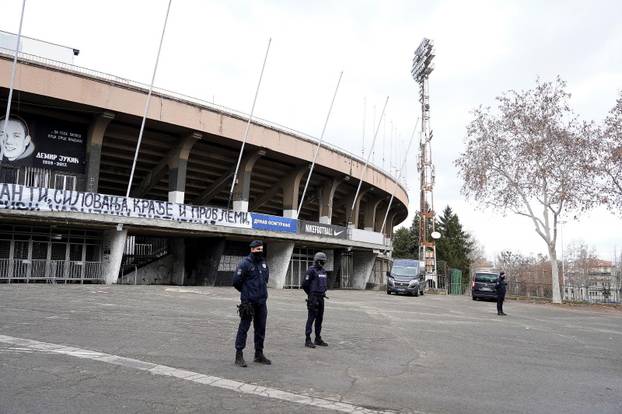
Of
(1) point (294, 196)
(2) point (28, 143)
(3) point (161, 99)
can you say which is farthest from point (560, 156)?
(2) point (28, 143)

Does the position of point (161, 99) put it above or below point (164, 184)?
above

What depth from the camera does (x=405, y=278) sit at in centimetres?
3209

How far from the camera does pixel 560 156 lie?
30.8 meters

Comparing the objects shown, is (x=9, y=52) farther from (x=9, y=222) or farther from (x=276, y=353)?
(x=276, y=353)

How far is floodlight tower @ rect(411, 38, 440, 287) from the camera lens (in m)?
49.4

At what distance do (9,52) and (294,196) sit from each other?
64.0 feet

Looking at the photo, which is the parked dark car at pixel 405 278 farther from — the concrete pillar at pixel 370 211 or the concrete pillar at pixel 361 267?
the concrete pillar at pixel 370 211

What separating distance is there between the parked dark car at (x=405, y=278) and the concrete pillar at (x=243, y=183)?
10.4 metres

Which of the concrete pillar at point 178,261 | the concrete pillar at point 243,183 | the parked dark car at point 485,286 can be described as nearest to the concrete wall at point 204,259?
the concrete pillar at point 178,261

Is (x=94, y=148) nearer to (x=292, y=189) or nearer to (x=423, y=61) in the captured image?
(x=292, y=189)

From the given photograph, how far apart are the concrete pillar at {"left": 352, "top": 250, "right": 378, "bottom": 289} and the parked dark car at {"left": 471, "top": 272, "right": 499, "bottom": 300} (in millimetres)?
12735

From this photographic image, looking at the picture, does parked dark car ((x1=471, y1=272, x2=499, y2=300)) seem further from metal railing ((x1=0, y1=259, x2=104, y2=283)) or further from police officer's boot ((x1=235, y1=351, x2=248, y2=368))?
police officer's boot ((x1=235, y1=351, x2=248, y2=368))

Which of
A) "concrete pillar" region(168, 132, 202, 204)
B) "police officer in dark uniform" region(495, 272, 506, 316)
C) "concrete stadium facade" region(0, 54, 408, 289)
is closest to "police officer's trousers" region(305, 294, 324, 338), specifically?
"police officer in dark uniform" region(495, 272, 506, 316)

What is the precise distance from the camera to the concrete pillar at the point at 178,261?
106 feet
